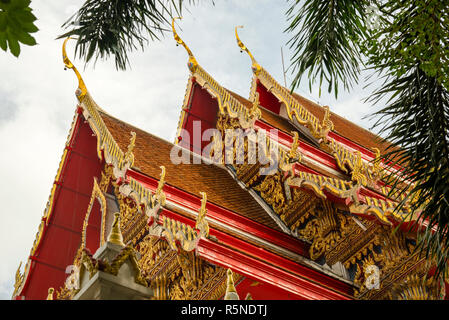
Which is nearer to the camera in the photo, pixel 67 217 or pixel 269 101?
pixel 67 217

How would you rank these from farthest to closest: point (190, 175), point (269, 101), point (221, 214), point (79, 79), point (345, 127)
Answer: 1. point (345, 127)
2. point (269, 101)
3. point (79, 79)
4. point (190, 175)
5. point (221, 214)

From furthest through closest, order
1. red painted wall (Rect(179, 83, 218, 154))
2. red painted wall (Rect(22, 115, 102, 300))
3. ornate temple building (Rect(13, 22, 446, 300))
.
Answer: red painted wall (Rect(179, 83, 218, 154))
red painted wall (Rect(22, 115, 102, 300))
ornate temple building (Rect(13, 22, 446, 300))

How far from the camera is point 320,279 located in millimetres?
6328

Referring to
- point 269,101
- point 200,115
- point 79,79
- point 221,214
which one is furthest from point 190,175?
point 269,101

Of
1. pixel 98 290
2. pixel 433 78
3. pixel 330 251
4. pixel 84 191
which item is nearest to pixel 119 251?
pixel 98 290

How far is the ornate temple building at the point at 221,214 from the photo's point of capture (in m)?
5.59

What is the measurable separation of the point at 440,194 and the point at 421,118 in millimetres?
559

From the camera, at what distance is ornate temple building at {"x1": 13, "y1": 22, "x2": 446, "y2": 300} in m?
5.59

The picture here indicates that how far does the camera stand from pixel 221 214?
7105 millimetres

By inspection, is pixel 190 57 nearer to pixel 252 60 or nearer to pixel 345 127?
pixel 252 60

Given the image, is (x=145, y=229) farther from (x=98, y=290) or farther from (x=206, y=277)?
(x=98, y=290)

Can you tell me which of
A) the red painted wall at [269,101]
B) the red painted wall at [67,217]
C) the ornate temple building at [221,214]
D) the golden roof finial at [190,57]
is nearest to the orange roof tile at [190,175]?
the ornate temple building at [221,214]

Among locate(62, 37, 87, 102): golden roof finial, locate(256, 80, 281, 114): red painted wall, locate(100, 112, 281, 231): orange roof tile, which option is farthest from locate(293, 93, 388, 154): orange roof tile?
locate(62, 37, 87, 102): golden roof finial

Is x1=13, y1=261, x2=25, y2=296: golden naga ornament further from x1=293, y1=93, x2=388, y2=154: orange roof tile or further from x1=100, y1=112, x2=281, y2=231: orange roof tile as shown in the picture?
x1=293, y1=93, x2=388, y2=154: orange roof tile
